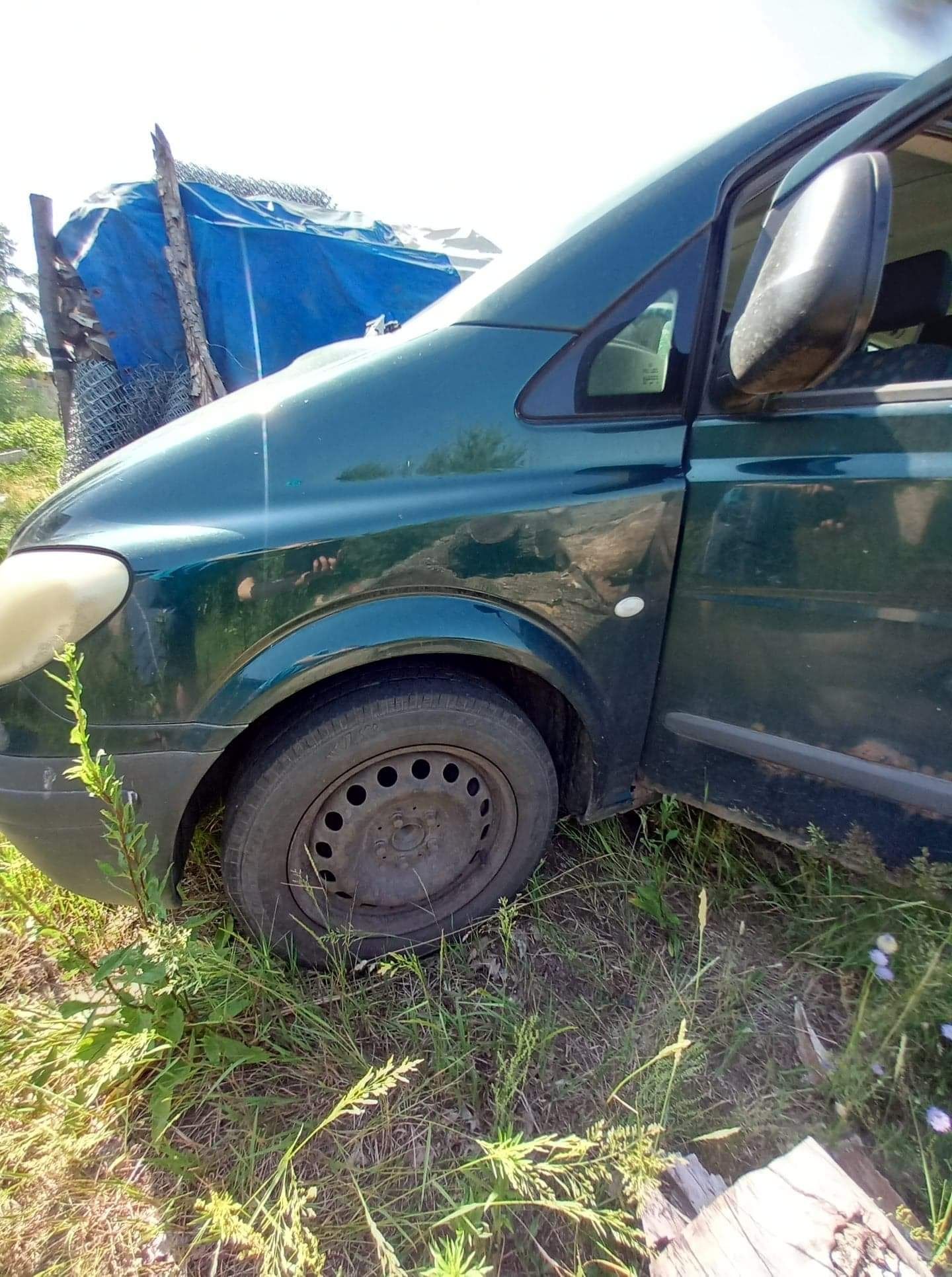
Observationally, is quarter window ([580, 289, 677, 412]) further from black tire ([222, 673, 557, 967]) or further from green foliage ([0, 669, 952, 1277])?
green foliage ([0, 669, 952, 1277])

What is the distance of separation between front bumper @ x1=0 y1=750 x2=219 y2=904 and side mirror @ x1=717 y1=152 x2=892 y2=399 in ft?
4.40

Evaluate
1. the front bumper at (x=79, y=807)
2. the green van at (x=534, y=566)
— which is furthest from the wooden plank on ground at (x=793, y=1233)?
the front bumper at (x=79, y=807)

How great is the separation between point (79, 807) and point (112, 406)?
470 cm

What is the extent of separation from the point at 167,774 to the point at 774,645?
4.45 feet

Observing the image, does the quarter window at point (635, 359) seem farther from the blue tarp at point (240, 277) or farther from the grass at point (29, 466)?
the grass at point (29, 466)

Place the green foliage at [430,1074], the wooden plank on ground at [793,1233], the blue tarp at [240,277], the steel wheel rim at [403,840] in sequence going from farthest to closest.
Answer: the blue tarp at [240,277] < the steel wheel rim at [403,840] < the green foliage at [430,1074] < the wooden plank on ground at [793,1233]

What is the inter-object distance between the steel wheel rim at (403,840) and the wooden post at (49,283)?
5185 millimetres

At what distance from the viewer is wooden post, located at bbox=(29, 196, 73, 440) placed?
4.82 meters

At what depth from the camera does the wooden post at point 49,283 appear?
4816 mm

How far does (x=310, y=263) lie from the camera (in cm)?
530

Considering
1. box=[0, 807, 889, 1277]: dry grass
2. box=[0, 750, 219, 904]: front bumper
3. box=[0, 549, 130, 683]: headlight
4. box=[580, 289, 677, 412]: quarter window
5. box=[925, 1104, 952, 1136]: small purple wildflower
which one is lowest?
box=[0, 807, 889, 1277]: dry grass

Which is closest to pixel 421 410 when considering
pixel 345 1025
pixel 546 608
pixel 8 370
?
pixel 546 608

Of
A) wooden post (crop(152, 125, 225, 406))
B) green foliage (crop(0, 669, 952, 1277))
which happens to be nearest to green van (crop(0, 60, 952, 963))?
green foliage (crop(0, 669, 952, 1277))

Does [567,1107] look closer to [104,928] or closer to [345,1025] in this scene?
[345,1025]
